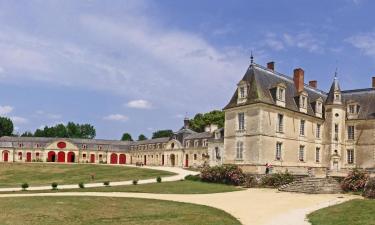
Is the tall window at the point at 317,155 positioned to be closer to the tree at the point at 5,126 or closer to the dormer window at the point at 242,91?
the dormer window at the point at 242,91

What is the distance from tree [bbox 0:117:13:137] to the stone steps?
8020 centimetres

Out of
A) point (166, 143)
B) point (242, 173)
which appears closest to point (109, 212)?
point (242, 173)

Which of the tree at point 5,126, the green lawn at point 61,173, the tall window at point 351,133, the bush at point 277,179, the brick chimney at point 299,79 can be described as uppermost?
the brick chimney at point 299,79

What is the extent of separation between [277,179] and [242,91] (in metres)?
8.38

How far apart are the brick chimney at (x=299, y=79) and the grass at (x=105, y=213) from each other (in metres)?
22.2

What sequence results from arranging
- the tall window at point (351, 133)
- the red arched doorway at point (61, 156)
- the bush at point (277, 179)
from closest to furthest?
1. the bush at point (277, 179)
2. the tall window at point (351, 133)
3. the red arched doorway at point (61, 156)

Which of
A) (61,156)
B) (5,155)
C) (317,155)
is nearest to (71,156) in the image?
(61,156)

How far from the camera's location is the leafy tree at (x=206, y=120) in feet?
224

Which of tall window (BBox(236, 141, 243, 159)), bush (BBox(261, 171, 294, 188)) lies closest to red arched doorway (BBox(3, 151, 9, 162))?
tall window (BBox(236, 141, 243, 159))

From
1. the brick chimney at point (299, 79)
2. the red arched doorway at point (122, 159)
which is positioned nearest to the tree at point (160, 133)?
the red arched doorway at point (122, 159)

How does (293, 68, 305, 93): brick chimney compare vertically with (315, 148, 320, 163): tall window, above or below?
above

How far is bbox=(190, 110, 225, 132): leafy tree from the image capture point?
68188 mm

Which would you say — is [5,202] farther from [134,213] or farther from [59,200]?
[134,213]

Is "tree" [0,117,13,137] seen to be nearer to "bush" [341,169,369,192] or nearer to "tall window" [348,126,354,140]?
"tall window" [348,126,354,140]
